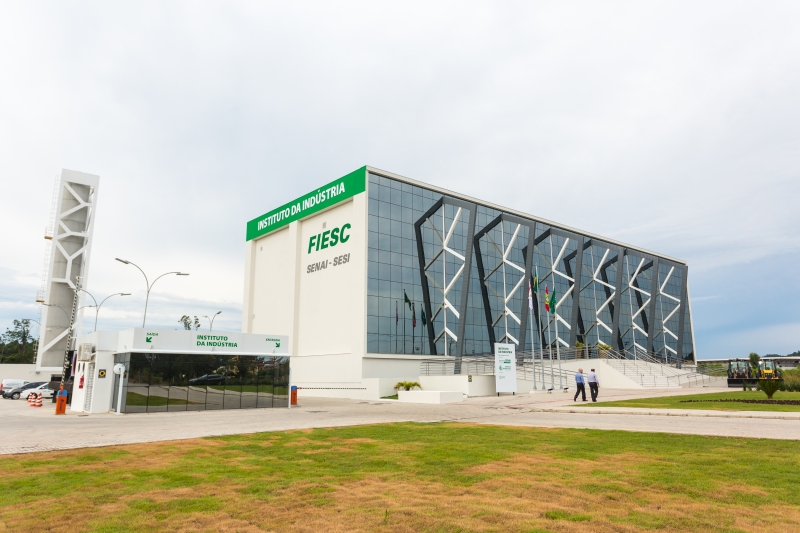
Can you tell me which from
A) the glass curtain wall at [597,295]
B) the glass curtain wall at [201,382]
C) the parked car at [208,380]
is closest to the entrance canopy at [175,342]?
the glass curtain wall at [201,382]

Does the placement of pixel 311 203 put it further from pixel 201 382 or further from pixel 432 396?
pixel 201 382

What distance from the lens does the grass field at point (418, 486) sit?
6.48 metres

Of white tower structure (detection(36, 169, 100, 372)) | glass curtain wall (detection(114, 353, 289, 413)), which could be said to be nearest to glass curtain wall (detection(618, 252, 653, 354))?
glass curtain wall (detection(114, 353, 289, 413))

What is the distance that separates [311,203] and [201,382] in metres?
25.1

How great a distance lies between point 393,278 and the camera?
44.9 m

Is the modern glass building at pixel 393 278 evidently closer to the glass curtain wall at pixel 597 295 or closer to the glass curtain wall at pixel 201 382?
the glass curtain wall at pixel 597 295

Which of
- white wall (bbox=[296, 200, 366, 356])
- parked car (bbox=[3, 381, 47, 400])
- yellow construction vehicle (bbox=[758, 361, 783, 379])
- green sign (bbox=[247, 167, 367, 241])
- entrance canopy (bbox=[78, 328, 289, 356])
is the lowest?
parked car (bbox=[3, 381, 47, 400])

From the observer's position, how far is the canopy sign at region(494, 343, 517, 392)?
35938 mm

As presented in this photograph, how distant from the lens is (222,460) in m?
11.4

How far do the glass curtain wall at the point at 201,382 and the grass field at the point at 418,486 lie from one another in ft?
48.4

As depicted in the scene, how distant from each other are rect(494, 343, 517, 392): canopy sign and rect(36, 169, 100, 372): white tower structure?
183ft

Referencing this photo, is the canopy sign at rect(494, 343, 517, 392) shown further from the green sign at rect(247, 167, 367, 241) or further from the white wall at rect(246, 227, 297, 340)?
the white wall at rect(246, 227, 297, 340)

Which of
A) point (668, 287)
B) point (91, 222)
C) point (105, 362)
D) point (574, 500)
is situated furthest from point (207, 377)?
point (668, 287)

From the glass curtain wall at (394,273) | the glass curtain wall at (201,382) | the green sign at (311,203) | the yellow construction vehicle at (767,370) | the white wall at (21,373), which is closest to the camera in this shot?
the glass curtain wall at (201,382)
